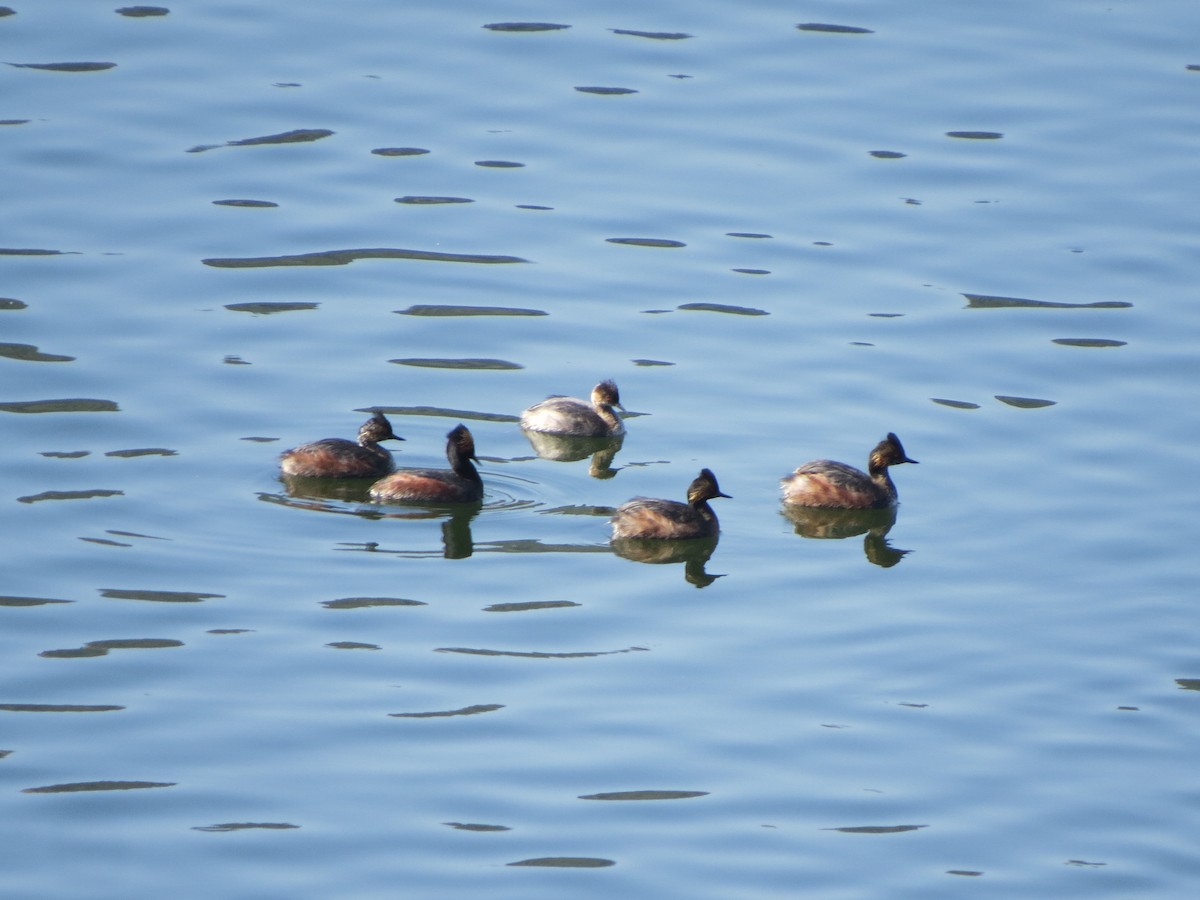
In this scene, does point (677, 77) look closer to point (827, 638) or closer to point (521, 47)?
point (521, 47)

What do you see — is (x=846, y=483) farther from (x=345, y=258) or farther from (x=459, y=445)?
(x=345, y=258)

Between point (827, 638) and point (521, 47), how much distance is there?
1317 centimetres

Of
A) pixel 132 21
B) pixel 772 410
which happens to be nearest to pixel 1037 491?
pixel 772 410

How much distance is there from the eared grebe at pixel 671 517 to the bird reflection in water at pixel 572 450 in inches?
54.3

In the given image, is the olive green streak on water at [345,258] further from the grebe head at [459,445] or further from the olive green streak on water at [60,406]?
the grebe head at [459,445]

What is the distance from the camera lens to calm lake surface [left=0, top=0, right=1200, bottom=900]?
34.0ft

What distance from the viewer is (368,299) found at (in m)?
18.1

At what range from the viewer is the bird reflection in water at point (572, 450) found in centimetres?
1572

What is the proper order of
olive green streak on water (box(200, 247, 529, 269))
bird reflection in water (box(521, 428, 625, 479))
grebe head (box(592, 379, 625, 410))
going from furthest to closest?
olive green streak on water (box(200, 247, 529, 269)) → grebe head (box(592, 379, 625, 410)) → bird reflection in water (box(521, 428, 625, 479))

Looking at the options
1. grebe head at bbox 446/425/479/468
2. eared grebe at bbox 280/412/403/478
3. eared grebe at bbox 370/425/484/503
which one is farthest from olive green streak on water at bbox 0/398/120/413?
grebe head at bbox 446/425/479/468

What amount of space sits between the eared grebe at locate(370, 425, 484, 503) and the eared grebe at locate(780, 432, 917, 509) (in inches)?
90.1

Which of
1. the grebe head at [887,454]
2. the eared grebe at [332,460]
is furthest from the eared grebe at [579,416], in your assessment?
→ the grebe head at [887,454]

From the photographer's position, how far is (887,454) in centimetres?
1508

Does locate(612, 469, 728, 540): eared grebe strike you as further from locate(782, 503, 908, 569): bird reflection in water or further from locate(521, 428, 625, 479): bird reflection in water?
locate(521, 428, 625, 479): bird reflection in water
